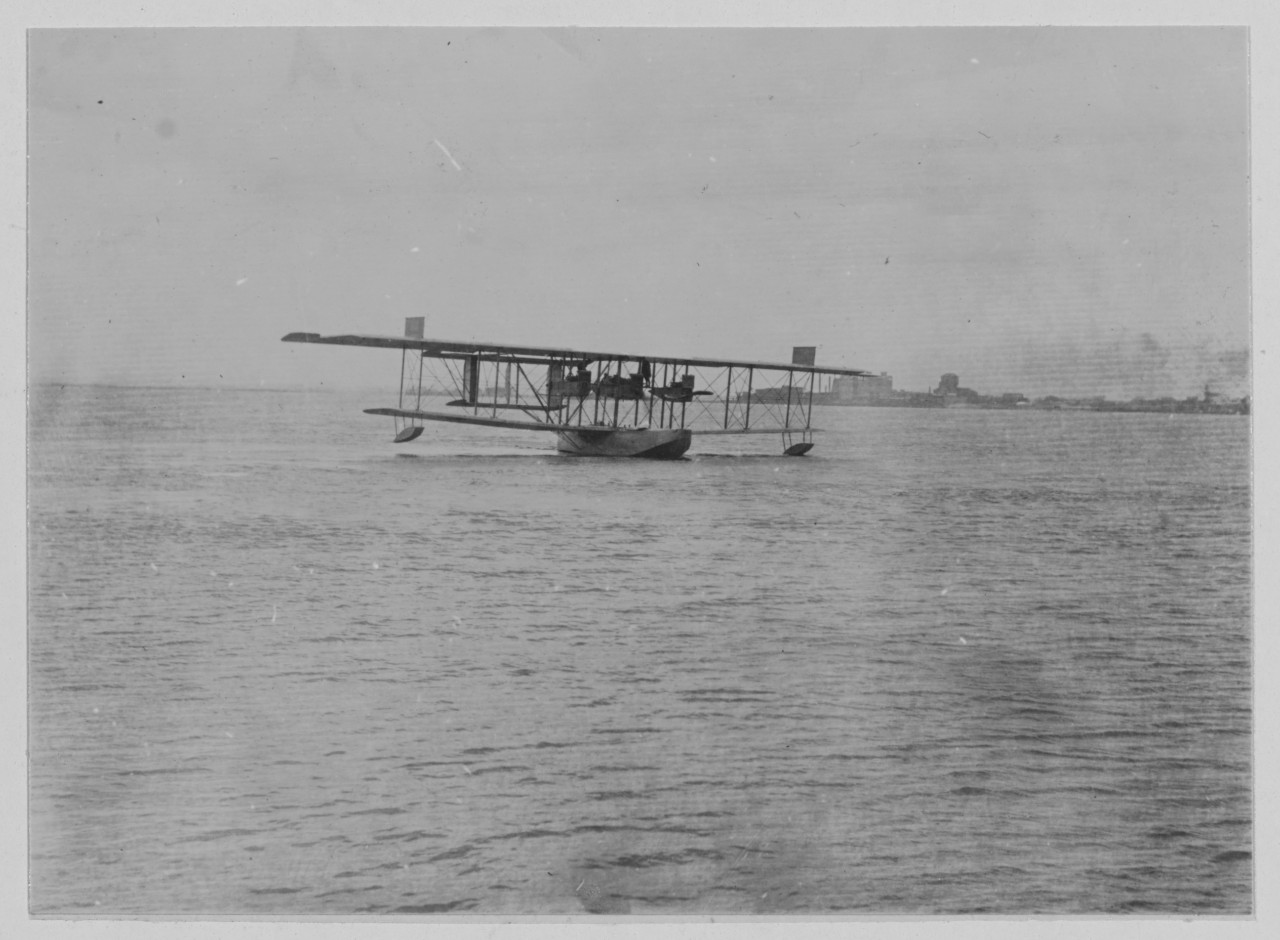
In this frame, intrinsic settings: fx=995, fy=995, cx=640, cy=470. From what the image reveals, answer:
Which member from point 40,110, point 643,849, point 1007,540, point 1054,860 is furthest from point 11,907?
point 1007,540

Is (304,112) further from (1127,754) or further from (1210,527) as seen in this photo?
(1210,527)

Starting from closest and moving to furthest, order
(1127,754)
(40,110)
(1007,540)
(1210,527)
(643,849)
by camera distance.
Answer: (643,849), (1127,754), (40,110), (1210,527), (1007,540)

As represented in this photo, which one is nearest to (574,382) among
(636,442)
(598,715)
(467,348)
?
(636,442)

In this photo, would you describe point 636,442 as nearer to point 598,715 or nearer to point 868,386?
point 868,386

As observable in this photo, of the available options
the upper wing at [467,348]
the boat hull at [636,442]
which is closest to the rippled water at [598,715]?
the upper wing at [467,348]

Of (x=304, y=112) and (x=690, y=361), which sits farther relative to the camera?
(x=690, y=361)

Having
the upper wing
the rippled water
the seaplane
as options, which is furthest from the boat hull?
the rippled water

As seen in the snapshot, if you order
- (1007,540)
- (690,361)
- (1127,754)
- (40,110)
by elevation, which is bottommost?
(1127,754)
